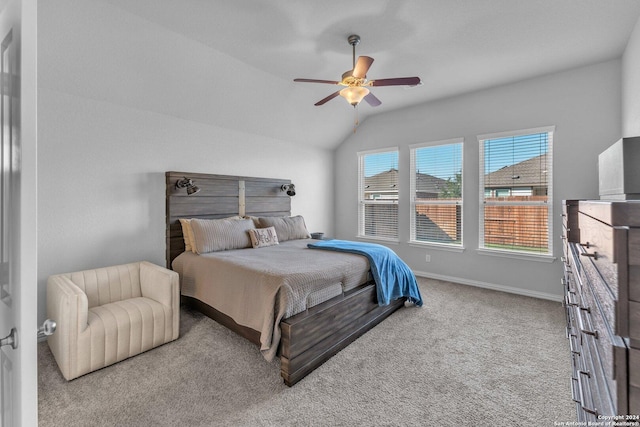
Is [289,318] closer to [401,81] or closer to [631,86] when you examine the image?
[401,81]

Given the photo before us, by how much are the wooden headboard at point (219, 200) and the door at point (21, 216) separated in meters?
2.91

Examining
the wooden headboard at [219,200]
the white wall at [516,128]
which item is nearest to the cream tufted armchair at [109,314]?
the wooden headboard at [219,200]

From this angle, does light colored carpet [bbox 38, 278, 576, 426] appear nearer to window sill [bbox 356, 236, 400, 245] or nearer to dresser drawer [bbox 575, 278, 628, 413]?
dresser drawer [bbox 575, 278, 628, 413]

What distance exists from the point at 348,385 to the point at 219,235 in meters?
2.31

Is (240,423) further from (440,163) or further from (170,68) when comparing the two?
(440,163)

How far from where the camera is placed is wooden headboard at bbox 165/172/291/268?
3643 mm

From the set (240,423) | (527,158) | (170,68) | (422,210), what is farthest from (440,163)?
(240,423)

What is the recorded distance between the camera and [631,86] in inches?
114

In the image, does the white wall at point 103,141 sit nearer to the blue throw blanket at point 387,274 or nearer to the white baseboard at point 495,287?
the blue throw blanket at point 387,274

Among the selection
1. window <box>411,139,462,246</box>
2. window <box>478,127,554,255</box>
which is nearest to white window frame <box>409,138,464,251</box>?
window <box>411,139,462,246</box>

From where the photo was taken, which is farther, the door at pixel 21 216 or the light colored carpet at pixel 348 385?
the light colored carpet at pixel 348 385

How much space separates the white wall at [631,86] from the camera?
104 inches

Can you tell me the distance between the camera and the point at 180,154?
3.80 m

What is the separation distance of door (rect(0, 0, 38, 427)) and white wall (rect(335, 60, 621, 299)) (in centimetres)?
427
